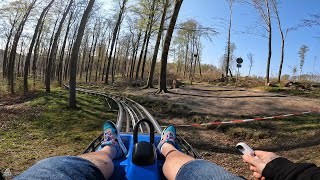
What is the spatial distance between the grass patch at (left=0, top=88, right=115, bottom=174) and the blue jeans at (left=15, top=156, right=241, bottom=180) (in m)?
4.43

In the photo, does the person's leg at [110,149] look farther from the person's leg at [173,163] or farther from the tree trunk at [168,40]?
the tree trunk at [168,40]

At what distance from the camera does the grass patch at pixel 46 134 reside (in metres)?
7.29

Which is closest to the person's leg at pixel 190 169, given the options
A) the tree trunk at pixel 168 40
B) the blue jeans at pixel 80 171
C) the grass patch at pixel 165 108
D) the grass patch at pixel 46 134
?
the blue jeans at pixel 80 171

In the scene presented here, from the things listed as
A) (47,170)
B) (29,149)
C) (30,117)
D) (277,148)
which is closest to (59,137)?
(29,149)

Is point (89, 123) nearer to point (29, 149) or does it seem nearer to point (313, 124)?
point (29, 149)

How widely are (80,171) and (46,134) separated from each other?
844 centimetres

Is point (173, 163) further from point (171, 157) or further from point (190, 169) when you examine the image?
point (190, 169)

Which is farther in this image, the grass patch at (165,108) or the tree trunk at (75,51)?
the tree trunk at (75,51)

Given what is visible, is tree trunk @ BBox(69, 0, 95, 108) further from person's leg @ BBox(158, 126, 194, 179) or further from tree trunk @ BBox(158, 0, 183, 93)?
person's leg @ BBox(158, 126, 194, 179)

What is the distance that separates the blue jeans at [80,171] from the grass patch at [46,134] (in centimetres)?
443

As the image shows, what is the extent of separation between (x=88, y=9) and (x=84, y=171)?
12445 millimetres

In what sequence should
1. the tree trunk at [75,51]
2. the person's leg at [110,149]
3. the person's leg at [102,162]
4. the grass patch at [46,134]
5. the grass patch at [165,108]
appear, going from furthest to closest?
the tree trunk at [75,51] → the grass patch at [165,108] → the grass patch at [46,134] → the person's leg at [110,149] → the person's leg at [102,162]

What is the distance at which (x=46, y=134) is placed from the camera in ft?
32.1

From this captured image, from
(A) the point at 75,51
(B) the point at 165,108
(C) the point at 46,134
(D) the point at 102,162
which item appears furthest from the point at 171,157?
(A) the point at 75,51
